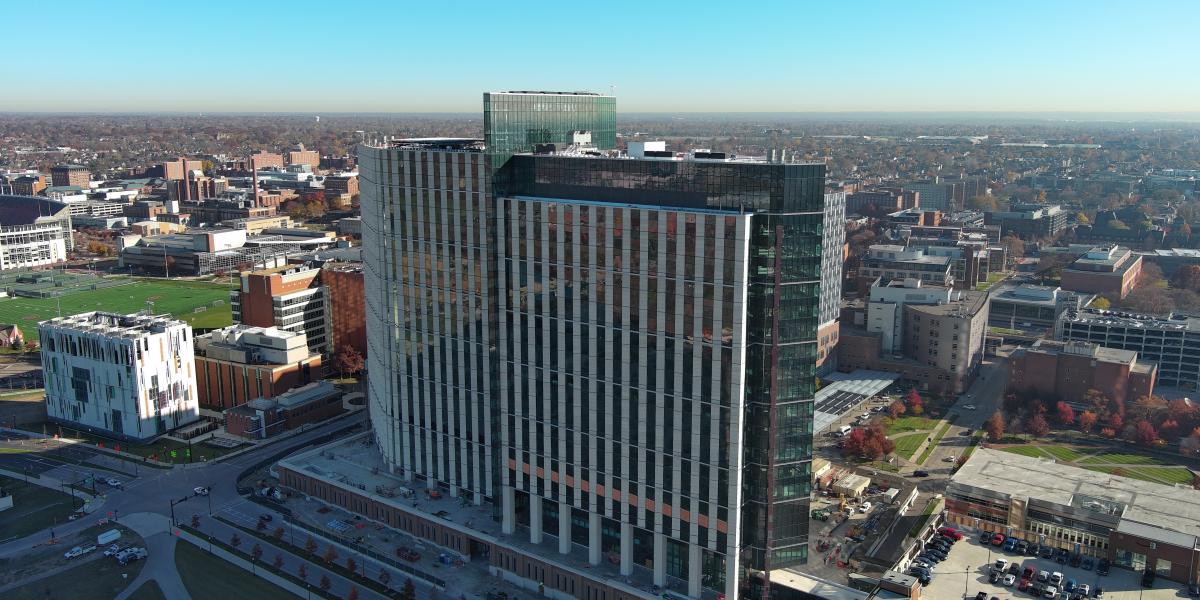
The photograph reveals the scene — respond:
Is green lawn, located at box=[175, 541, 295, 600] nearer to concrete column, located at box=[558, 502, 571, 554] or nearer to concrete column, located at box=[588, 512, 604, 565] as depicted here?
concrete column, located at box=[558, 502, 571, 554]

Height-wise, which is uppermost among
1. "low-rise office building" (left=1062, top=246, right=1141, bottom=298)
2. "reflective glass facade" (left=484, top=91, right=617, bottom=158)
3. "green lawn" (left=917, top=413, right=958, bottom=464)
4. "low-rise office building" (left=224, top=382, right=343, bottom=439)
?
"reflective glass facade" (left=484, top=91, right=617, bottom=158)

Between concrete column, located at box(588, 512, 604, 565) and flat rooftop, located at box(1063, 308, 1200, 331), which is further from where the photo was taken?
flat rooftop, located at box(1063, 308, 1200, 331)

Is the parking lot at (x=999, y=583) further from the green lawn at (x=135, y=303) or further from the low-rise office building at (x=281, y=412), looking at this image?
the green lawn at (x=135, y=303)

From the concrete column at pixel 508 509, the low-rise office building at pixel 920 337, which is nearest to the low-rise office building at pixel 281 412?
the concrete column at pixel 508 509

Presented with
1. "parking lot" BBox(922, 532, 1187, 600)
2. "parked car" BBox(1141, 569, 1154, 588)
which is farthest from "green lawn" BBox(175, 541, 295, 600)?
"parked car" BBox(1141, 569, 1154, 588)

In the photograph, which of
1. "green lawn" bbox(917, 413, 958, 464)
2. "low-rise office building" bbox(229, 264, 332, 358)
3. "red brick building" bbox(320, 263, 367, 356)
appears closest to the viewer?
"green lawn" bbox(917, 413, 958, 464)

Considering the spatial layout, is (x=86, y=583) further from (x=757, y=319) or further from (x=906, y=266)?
(x=906, y=266)

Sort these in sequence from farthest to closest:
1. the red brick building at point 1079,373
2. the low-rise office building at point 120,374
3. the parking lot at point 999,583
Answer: the red brick building at point 1079,373
the low-rise office building at point 120,374
the parking lot at point 999,583
